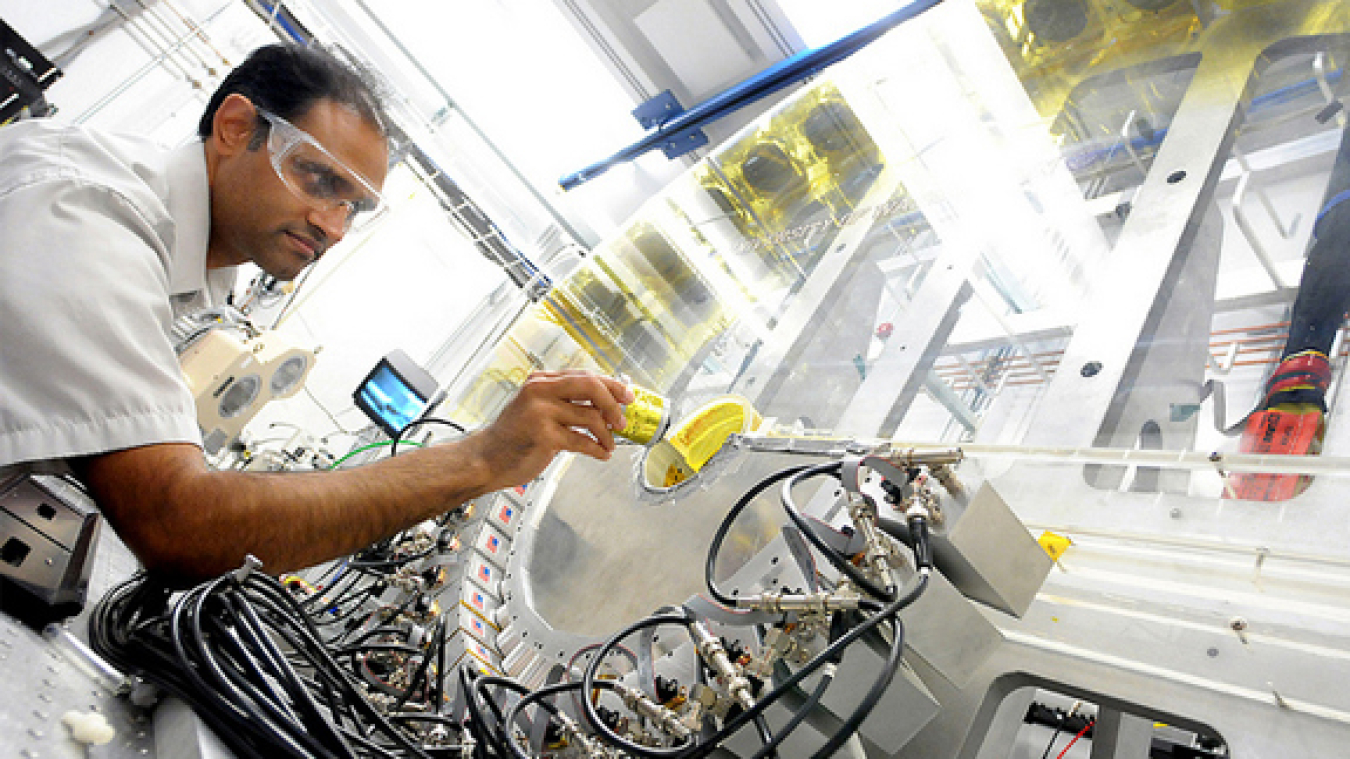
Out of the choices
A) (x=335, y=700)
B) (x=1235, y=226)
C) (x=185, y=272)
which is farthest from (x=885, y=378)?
(x=185, y=272)

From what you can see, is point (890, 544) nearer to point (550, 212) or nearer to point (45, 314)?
point (45, 314)

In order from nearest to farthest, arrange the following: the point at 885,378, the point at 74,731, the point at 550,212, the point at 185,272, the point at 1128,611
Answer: the point at 74,731, the point at 1128,611, the point at 185,272, the point at 885,378, the point at 550,212

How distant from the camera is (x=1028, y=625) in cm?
85

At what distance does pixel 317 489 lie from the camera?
895 mm

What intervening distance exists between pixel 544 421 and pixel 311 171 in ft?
2.18

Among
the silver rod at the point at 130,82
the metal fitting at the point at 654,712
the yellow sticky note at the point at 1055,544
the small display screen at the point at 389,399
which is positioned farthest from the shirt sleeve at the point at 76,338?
the silver rod at the point at 130,82

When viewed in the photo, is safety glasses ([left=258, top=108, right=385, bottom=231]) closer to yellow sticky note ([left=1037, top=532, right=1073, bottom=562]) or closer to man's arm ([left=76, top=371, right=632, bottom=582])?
man's arm ([left=76, top=371, right=632, bottom=582])

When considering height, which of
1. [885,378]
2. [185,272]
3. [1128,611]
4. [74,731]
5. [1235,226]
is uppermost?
[1235,226]

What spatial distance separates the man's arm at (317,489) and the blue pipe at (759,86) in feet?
8.34

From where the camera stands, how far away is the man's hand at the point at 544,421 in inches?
41.4

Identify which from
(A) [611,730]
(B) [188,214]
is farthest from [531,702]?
(B) [188,214]

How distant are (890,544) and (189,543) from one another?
0.75m

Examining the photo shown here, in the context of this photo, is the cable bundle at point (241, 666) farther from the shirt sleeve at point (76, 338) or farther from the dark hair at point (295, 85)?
the dark hair at point (295, 85)

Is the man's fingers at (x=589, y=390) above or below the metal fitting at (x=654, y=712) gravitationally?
above
